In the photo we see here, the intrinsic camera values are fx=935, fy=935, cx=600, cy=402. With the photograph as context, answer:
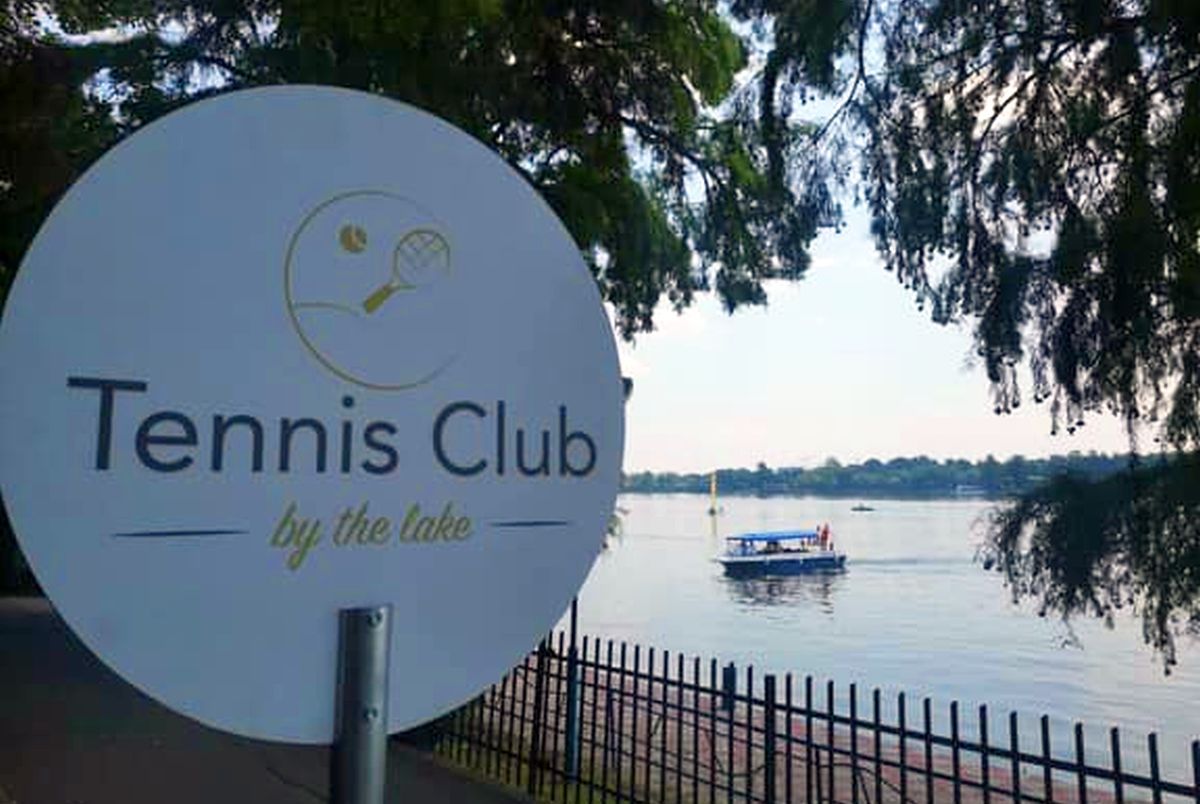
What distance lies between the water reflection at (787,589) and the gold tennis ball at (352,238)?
33.8 metres

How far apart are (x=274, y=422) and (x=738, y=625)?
29.6m

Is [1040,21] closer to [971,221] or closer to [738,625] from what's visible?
[971,221]

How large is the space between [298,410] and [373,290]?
7.3 inches

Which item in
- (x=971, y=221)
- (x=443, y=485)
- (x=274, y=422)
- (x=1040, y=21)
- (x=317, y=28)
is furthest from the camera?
(x=317, y=28)

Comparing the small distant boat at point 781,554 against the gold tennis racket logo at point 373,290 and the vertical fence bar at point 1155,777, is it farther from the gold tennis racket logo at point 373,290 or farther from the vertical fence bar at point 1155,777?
the gold tennis racket logo at point 373,290

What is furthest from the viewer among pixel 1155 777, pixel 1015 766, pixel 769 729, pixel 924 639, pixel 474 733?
pixel 924 639

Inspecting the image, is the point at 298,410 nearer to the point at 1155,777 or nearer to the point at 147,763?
the point at 1155,777

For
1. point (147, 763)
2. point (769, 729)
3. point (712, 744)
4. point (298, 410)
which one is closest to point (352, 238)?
point (298, 410)

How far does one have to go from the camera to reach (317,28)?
557 cm

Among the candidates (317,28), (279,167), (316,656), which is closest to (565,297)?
(279,167)

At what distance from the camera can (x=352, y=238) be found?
3.99 ft

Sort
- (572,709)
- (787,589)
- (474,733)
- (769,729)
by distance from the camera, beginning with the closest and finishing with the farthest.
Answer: (769,729) < (572,709) < (474,733) < (787,589)

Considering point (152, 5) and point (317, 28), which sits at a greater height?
point (152, 5)

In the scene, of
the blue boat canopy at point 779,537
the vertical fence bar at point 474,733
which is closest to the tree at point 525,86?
the vertical fence bar at point 474,733
